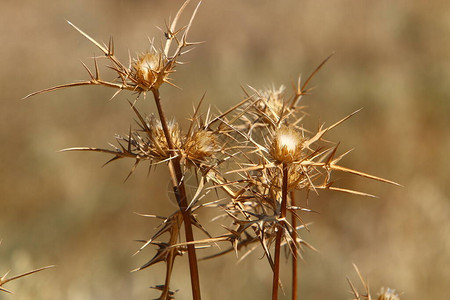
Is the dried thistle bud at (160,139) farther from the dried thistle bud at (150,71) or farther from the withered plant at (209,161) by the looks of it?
the dried thistle bud at (150,71)

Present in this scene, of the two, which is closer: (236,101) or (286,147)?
(286,147)

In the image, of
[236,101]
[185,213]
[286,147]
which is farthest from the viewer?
[236,101]

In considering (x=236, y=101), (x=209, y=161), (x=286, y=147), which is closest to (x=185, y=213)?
(x=209, y=161)

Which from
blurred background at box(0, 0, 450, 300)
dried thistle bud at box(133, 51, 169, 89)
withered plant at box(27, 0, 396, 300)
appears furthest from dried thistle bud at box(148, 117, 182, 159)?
blurred background at box(0, 0, 450, 300)

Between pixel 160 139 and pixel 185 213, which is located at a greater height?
pixel 160 139

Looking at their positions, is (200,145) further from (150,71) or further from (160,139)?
(150,71)

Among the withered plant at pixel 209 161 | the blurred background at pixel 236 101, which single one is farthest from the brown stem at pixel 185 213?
the blurred background at pixel 236 101

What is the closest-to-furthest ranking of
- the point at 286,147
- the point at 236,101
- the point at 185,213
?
the point at 286,147, the point at 185,213, the point at 236,101

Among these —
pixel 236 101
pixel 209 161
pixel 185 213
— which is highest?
pixel 236 101
